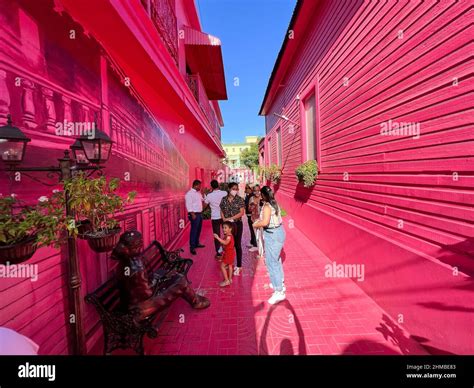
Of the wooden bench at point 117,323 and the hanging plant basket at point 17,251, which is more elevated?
the hanging plant basket at point 17,251

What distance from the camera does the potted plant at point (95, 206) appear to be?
1638 mm

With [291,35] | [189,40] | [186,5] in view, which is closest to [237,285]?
[291,35]

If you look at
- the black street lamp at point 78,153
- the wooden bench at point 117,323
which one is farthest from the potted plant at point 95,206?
the wooden bench at point 117,323

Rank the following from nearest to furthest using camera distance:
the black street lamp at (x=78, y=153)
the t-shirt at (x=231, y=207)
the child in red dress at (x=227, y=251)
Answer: the black street lamp at (x=78, y=153) → the child in red dress at (x=227, y=251) → the t-shirt at (x=231, y=207)

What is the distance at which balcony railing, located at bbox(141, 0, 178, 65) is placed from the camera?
4489 millimetres

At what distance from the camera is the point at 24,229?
1353mm

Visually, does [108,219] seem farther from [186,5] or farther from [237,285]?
[186,5]

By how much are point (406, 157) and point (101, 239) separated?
3.78 meters

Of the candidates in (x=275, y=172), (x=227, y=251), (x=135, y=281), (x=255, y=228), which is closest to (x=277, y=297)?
(x=227, y=251)

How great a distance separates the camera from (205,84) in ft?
41.7

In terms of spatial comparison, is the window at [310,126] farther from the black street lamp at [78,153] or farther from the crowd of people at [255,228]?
the black street lamp at [78,153]

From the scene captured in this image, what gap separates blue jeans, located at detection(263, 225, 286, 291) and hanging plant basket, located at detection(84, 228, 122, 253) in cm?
231
